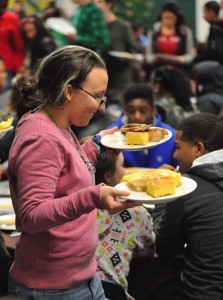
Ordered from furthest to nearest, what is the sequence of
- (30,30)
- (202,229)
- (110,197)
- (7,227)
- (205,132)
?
(30,30), (7,227), (205,132), (202,229), (110,197)

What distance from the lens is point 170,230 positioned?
2436mm

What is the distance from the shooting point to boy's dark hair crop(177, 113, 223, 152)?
2551 mm

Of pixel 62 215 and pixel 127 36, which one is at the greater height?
pixel 62 215

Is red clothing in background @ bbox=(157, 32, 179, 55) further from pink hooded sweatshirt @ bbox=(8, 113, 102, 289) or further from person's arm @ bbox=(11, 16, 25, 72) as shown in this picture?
pink hooded sweatshirt @ bbox=(8, 113, 102, 289)

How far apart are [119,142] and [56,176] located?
617 mm

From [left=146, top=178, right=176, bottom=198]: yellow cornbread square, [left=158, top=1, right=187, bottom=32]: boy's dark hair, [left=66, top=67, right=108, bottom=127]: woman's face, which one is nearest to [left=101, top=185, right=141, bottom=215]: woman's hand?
[left=146, top=178, right=176, bottom=198]: yellow cornbread square

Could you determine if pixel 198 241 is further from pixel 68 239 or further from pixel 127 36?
pixel 127 36

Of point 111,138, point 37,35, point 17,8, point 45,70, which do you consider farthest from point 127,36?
point 45,70

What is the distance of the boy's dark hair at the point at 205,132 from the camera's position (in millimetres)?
2551

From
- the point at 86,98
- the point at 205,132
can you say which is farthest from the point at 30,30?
the point at 86,98

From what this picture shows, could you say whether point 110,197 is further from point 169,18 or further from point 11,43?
point 11,43

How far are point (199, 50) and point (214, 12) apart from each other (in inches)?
18.2

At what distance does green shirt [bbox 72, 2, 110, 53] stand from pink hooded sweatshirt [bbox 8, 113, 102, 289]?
399 centimetres

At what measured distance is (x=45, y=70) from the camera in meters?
1.76
